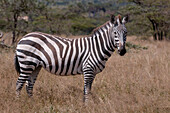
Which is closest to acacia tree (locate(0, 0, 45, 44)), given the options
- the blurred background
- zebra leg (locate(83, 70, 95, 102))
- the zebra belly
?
the blurred background

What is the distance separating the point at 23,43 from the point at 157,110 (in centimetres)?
273

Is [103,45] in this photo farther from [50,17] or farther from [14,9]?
[50,17]

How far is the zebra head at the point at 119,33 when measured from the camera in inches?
148

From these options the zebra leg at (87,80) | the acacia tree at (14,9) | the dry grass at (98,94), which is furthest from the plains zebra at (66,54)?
the acacia tree at (14,9)

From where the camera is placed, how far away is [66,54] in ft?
13.3

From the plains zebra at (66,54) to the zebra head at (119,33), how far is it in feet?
0.06

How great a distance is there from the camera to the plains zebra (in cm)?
396

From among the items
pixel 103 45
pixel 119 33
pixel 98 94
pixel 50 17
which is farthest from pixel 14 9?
pixel 119 33

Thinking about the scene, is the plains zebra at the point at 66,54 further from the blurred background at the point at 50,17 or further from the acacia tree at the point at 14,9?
the acacia tree at the point at 14,9

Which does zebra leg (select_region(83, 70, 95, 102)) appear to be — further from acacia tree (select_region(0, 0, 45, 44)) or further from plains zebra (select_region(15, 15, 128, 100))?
acacia tree (select_region(0, 0, 45, 44))

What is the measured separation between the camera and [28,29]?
35.2ft

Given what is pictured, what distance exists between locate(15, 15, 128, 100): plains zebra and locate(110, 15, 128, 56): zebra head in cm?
2

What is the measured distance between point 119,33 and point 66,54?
44.1 inches

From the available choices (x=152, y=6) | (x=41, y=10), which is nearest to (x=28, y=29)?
(x=41, y=10)
